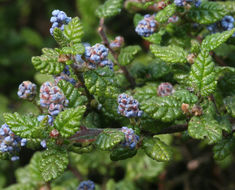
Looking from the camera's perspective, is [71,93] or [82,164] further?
[82,164]

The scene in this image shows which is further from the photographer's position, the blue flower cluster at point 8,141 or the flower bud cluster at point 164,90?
the flower bud cluster at point 164,90

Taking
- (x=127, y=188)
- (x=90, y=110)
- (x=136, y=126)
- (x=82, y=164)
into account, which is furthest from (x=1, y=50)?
(x=136, y=126)

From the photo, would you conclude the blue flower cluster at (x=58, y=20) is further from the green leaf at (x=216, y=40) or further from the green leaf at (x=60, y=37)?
the green leaf at (x=216, y=40)

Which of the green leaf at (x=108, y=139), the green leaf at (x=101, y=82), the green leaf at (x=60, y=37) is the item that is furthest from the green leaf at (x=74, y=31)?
the green leaf at (x=108, y=139)

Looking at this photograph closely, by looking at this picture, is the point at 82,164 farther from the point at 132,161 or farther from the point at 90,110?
the point at 90,110

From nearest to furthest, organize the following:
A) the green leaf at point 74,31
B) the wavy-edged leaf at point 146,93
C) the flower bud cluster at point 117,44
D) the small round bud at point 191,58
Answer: the green leaf at point 74,31 → the small round bud at point 191,58 → the wavy-edged leaf at point 146,93 → the flower bud cluster at point 117,44

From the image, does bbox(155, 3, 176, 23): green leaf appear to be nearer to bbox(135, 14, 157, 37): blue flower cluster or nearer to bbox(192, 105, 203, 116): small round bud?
bbox(135, 14, 157, 37): blue flower cluster
